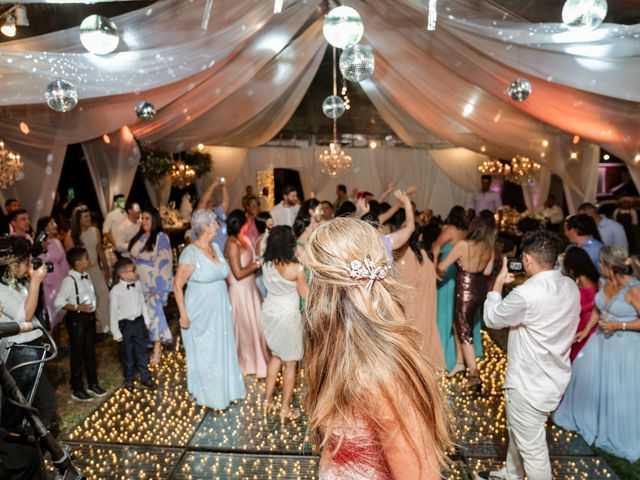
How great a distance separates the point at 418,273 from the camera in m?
A: 4.75

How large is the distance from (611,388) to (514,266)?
157 cm

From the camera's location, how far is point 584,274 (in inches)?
154

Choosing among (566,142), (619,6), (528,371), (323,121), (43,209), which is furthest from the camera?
(323,121)

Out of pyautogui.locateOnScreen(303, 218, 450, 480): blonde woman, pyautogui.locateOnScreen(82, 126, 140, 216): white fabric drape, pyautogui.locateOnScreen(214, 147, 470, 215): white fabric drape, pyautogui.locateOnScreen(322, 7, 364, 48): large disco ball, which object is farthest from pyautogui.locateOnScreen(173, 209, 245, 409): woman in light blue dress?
pyautogui.locateOnScreen(214, 147, 470, 215): white fabric drape

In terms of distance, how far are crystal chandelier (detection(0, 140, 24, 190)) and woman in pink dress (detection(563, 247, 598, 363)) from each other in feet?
16.7

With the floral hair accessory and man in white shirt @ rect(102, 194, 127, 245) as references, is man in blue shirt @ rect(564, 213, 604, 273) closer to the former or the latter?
the floral hair accessory

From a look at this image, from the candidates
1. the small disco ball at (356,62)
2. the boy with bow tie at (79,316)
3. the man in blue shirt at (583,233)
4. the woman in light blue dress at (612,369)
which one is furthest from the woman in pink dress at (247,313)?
the man in blue shirt at (583,233)

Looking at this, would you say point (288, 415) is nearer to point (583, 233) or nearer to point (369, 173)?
point (583, 233)

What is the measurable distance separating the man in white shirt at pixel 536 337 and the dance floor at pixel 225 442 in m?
0.66

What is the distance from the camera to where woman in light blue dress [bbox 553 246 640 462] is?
11.4ft

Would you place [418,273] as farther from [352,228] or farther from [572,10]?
[352,228]

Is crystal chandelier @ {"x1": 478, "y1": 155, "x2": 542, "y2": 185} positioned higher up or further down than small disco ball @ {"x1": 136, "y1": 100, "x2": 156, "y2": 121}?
further down

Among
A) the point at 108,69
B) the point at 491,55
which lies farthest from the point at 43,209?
the point at 491,55

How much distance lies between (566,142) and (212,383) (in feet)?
16.2
